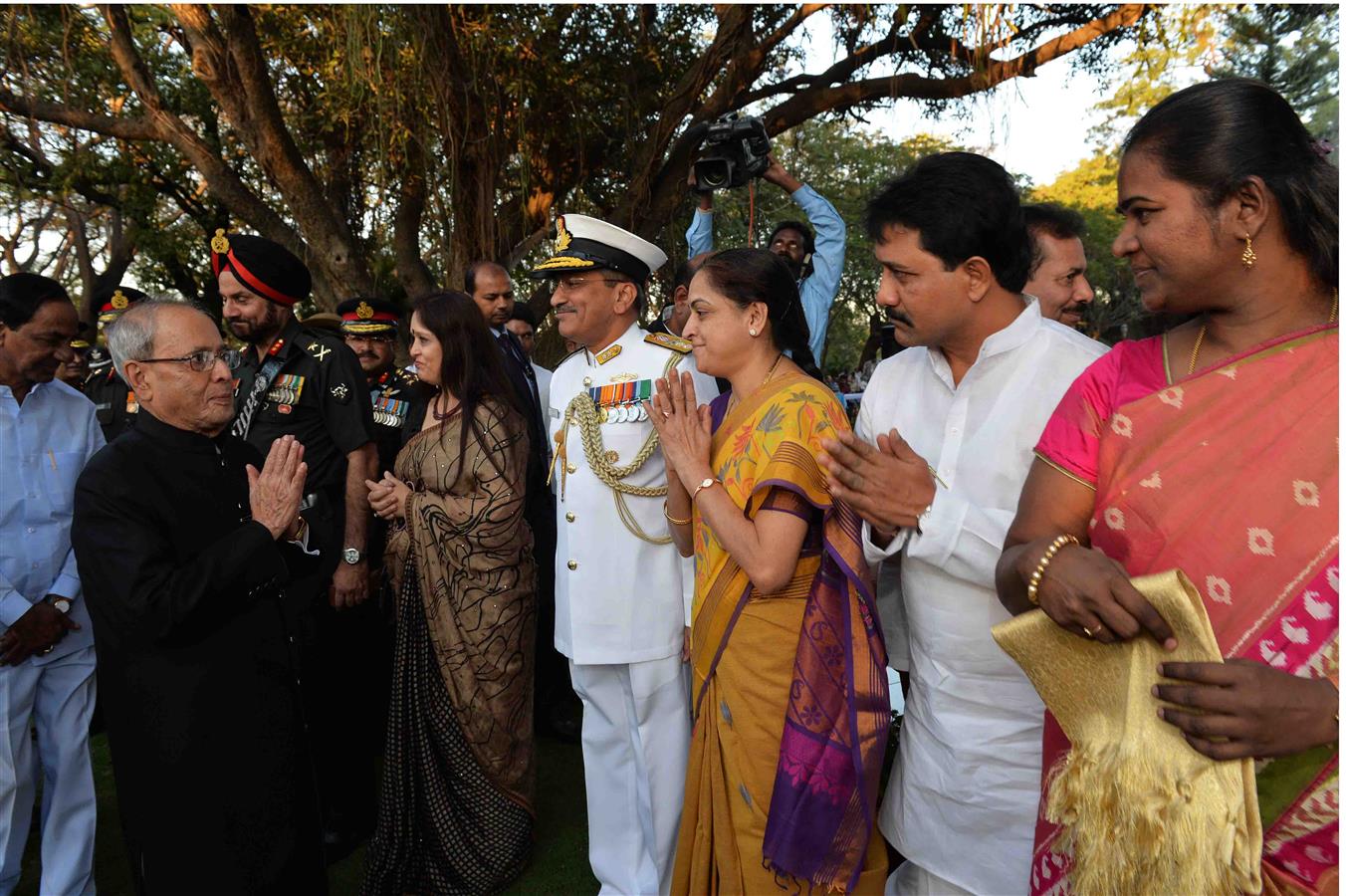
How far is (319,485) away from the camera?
3.48 meters

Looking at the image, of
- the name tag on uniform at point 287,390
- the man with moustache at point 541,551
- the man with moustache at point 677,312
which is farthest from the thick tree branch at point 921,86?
the name tag on uniform at point 287,390

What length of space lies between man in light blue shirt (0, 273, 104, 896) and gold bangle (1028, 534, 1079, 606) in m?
2.91

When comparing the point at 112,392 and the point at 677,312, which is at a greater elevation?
the point at 677,312

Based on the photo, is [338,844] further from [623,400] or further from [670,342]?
[670,342]

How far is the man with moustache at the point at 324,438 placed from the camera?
3.41m

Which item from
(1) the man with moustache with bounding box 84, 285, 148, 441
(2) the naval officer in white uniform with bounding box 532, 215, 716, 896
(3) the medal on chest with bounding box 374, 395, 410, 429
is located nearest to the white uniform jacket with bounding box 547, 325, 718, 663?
(2) the naval officer in white uniform with bounding box 532, 215, 716, 896

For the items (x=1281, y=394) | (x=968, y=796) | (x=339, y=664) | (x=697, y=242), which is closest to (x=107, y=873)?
(x=339, y=664)

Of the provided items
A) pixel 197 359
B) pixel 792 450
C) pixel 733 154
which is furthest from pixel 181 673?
pixel 733 154

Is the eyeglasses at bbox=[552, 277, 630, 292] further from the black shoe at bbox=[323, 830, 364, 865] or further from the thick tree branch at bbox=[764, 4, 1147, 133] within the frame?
the thick tree branch at bbox=[764, 4, 1147, 133]

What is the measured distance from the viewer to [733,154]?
3.73 metres

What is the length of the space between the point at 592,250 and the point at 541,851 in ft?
7.10

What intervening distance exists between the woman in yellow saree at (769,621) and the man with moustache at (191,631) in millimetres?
1030

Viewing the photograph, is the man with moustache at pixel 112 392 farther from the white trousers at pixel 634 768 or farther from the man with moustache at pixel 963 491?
the man with moustache at pixel 963 491

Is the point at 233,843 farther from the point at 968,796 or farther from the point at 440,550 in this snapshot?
the point at 968,796
